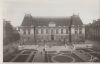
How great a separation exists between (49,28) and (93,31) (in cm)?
42

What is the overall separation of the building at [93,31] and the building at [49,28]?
0.05 metres

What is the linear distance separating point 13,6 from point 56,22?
44 cm

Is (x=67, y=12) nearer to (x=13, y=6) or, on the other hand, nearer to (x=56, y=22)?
(x=56, y=22)

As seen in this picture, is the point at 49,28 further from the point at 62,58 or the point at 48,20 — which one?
the point at 62,58

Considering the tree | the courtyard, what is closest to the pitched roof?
the tree

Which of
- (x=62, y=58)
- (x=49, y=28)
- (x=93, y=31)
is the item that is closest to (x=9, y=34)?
(x=49, y=28)

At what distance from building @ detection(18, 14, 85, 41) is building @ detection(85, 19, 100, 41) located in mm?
49

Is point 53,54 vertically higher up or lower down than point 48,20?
lower down

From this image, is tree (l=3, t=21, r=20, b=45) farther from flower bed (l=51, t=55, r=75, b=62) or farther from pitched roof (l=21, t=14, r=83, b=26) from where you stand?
flower bed (l=51, t=55, r=75, b=62)

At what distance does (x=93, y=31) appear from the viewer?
4.27ft

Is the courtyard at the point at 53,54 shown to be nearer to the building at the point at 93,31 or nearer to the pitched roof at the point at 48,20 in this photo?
the building at the point at 93,31

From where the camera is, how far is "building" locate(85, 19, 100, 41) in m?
1.29

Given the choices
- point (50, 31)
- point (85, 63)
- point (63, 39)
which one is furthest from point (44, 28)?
point (85, 63)

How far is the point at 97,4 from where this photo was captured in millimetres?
1287
